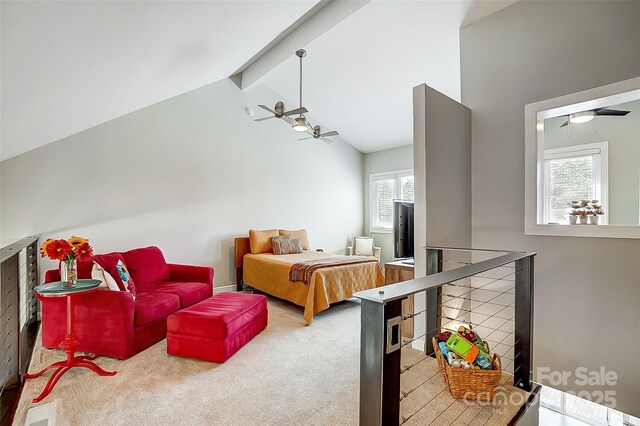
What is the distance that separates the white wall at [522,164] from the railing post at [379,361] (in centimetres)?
242

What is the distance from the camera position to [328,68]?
186 inches

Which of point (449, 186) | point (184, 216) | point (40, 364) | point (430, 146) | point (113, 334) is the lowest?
point (40, 364)

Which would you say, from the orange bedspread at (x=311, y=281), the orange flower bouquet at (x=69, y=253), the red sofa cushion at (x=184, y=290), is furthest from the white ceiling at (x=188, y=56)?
the orange bedspread at (x=311, y=281)

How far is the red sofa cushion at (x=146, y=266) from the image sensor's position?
364 centimetres

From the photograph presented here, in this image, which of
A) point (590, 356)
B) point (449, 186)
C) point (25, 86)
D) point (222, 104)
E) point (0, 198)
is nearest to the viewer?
point (25, 86)

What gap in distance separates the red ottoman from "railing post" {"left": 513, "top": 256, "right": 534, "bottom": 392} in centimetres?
220

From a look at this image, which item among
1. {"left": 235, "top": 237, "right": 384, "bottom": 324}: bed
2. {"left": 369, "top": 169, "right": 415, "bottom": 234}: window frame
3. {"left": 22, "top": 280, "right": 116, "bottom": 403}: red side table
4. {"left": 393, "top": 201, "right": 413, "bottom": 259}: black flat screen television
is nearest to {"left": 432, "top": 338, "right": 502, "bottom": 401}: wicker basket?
→ {"left": 393, "top": 201, "right": 413, "bottom": 259}: black flat screen television

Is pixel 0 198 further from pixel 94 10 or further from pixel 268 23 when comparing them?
pixel 268 23

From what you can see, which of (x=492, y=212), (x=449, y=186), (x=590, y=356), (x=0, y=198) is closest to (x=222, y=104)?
(x=0, y=198)

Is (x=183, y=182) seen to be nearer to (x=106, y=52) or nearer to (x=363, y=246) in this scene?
(x=106, y=52)

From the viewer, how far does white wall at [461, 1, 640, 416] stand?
2.37 m

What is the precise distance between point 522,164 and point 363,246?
4120 millimetres

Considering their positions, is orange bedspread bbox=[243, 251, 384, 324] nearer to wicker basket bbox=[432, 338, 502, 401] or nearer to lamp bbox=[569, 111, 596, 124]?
wicker basket bbox=[432, 338, 502, 401]

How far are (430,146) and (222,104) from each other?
3740 mm
